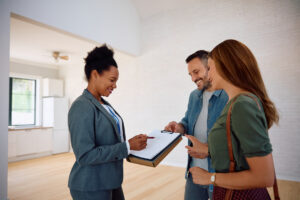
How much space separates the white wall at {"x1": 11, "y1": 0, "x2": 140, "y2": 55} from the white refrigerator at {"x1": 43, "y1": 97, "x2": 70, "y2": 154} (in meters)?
3.11

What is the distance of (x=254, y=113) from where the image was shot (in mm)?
628

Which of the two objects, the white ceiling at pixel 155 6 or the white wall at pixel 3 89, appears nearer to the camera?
the white wall at pixel 3 89

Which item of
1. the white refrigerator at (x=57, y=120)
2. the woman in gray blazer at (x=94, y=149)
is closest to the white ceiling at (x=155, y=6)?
the white refrigerator at (x=57, y=120)

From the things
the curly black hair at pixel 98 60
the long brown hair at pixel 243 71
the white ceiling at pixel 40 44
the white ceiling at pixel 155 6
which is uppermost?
the white ceiling at pixel 155 6

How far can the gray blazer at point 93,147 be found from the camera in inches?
39.5

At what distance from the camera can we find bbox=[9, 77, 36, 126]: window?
597cm

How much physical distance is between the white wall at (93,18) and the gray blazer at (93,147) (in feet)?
7.50

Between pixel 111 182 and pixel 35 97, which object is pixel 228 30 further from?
pixel 35 97

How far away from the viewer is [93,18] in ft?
12.0

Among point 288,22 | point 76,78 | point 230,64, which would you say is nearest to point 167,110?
point 288,22

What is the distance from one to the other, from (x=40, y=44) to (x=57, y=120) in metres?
2.47

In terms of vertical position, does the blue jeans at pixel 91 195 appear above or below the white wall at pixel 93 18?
below

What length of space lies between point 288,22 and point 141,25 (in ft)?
10.4

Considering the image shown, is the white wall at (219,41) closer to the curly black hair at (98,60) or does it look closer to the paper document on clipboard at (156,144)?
the paper document on clipboard at (156,144)
